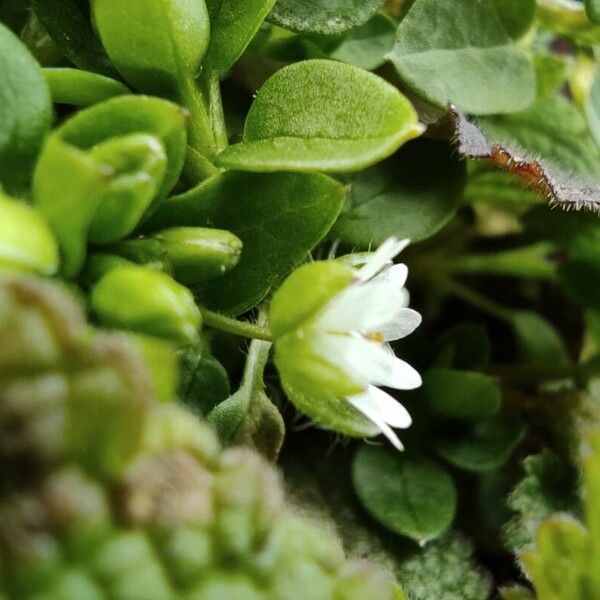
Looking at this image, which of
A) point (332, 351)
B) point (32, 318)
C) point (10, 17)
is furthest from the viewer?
point (10, 17)

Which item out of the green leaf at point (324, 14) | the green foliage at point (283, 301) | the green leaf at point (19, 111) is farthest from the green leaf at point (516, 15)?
the green leaf at point (19, 111)

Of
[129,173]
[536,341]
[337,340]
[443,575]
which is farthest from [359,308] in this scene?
[536,341]

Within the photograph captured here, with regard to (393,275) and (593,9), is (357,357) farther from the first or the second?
(593,9)

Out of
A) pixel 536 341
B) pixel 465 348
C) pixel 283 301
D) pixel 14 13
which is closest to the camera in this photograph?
pixel 283 301

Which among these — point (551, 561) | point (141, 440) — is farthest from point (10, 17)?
point (551, 561)

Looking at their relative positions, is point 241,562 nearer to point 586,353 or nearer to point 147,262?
point 147,262

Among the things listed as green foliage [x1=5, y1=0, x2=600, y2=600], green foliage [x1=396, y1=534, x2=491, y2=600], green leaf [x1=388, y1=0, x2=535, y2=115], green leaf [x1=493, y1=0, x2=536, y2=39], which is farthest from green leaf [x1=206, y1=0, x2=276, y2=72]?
green foliage [x1=396, y1=534, x2=491, y2=600]
